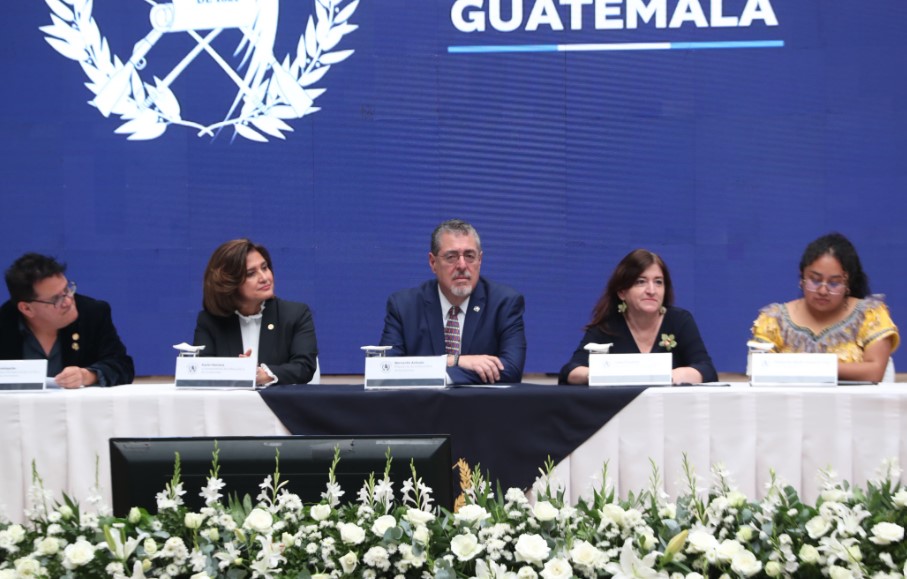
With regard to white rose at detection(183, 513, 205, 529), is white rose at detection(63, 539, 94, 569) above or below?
below

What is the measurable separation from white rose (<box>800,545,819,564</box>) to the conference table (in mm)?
1382

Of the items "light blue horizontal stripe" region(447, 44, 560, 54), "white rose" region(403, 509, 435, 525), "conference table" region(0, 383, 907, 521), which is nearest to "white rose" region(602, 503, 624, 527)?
"white rose" region(403, 509, 435, 525)

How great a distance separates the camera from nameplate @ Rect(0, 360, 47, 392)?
9.47 feet

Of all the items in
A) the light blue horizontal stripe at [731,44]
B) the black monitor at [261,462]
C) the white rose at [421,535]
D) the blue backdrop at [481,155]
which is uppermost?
the light blue horizontal stripe at [731,44]

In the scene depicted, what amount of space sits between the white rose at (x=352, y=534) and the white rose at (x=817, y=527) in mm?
540

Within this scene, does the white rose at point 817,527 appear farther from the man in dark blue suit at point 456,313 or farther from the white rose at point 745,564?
the man in dark blue suit at point 456,313

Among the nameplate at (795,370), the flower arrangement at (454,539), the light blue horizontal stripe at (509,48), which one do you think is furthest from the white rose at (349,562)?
the light blue horizontal stripe at (509,48)

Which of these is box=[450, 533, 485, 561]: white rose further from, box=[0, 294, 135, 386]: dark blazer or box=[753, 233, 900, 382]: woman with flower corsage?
box=[0, 294, 135, 386]: dark blazer

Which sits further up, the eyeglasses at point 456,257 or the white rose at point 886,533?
the eyeglasses at point 456,257

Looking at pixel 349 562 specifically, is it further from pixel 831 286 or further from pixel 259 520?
pixel 831 286

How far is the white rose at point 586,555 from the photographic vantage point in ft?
3.66

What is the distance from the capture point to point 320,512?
1211 millimetres

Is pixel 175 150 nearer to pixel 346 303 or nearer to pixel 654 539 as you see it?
pixel 346 303

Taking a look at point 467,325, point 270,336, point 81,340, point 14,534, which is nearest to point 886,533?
point 14,534
